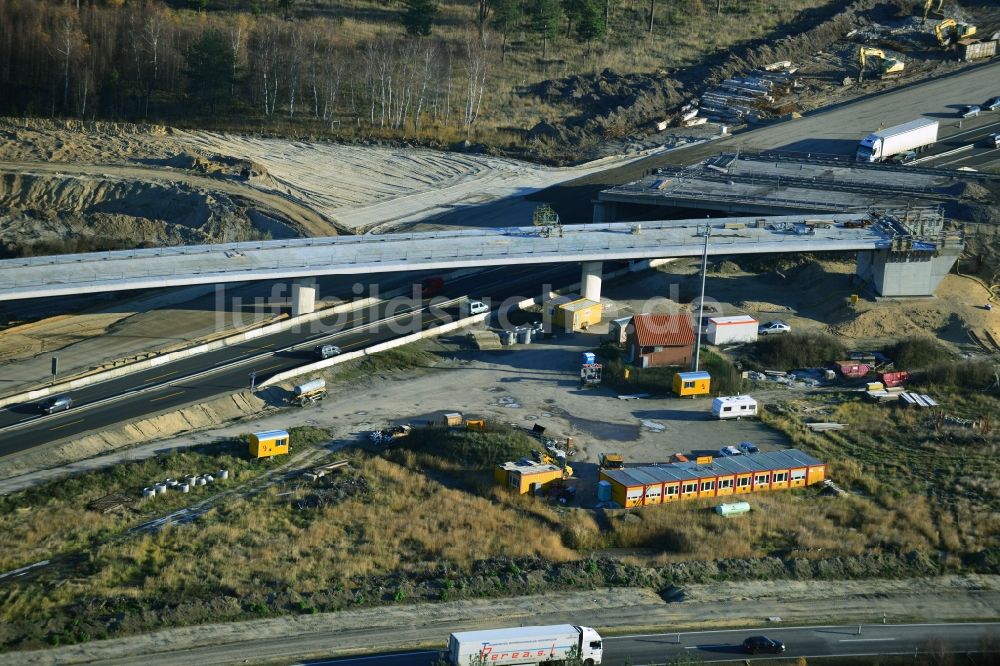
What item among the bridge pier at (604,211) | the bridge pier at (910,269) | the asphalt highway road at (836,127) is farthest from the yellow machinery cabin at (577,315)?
the asphalt highway road at (836,127)

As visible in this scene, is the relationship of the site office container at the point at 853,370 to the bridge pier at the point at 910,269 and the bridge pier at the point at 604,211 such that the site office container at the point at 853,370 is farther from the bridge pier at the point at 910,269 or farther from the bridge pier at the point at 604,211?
the bridge pier at the point at 604,211

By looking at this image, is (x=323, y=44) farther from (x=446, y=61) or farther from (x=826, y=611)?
(x=826, y=611)

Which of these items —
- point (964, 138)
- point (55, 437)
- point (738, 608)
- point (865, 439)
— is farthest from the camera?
point (964, 138)

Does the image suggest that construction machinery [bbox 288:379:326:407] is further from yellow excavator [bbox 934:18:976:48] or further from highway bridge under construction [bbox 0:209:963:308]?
yellow excavator [bbox 934:18:976:48]

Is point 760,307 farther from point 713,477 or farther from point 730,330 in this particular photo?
point 713,477

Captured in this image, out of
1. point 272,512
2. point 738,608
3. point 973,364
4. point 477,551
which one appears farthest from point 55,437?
point 973,364
